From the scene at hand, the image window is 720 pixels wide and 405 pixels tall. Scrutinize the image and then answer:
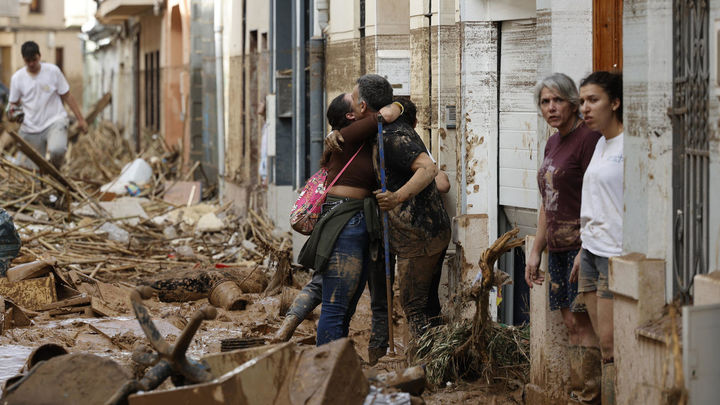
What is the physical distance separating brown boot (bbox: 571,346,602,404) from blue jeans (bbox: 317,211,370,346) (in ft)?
5.17

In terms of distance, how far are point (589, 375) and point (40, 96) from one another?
11.9 metres

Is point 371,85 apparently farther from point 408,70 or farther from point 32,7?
point 32,7

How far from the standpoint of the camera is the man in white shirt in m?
17.2

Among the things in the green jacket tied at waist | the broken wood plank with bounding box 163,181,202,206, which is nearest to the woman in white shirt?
the green jacket tied at waist

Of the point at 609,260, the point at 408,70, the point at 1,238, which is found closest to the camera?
the point at 609,260


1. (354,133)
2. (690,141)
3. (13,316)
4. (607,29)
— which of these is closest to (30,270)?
(13,316)

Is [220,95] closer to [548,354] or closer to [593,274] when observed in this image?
[548,354]

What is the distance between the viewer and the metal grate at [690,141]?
18.0 ft

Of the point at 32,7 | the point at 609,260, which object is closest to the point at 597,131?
the point at 609,260

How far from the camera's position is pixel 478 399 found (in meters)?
7.48

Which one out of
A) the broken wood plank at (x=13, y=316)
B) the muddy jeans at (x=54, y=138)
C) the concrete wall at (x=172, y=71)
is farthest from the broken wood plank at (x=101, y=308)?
the concrete wall at (x=172, y=71)

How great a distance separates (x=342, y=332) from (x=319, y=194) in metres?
0.91

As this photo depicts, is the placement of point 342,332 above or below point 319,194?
below

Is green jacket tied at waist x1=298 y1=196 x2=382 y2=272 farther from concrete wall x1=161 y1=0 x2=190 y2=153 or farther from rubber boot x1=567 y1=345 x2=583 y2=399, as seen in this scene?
concrete wall x1=161 y1=0 x2=190 y2=153
